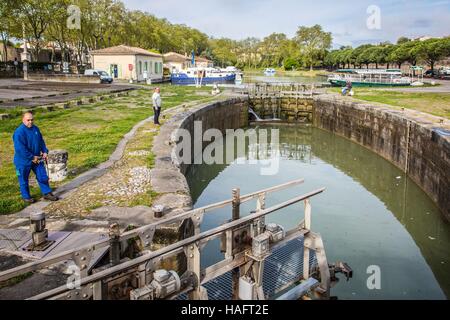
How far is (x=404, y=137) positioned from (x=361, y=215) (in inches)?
210

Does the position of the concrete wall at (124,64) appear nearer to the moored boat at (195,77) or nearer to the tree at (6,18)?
the moored boat at (195,77)

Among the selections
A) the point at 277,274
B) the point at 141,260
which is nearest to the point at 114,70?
the point at 277,274

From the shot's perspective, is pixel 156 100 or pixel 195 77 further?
pixel 195 77

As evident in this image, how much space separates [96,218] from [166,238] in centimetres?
117

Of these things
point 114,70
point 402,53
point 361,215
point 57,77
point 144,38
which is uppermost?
point 144,38

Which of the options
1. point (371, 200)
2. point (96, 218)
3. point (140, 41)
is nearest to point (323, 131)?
point (371, 200)

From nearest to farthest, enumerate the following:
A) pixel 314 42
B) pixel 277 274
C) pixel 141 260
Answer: pixel 141 260 < pixel 277 274 < pixel 314 42

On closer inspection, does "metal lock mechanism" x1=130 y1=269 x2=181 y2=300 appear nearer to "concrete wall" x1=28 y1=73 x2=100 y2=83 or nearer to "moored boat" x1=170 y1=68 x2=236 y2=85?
"concrete wall" x1=28 y1=73 x2=100 y2=83

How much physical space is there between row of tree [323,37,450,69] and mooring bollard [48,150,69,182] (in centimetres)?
5172

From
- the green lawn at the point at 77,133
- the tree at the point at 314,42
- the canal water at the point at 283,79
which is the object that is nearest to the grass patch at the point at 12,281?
the green lawn at the point at 77,133

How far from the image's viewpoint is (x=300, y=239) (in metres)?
7.00

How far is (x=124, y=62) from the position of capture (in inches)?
1544

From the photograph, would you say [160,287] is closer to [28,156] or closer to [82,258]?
[82,258]

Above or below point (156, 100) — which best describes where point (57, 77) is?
above
